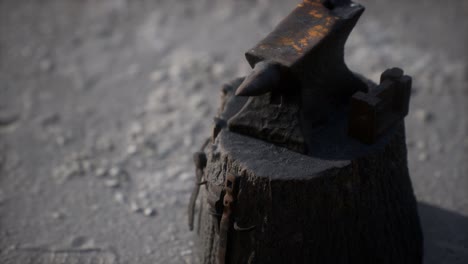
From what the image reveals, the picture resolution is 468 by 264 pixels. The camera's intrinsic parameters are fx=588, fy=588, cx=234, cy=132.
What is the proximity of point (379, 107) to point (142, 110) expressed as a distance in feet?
7.52

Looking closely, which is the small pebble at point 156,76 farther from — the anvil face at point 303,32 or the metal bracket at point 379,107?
the metal bracket at point 379,107

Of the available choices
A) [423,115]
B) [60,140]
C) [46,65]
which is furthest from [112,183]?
[423,115]

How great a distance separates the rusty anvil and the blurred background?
100 cm

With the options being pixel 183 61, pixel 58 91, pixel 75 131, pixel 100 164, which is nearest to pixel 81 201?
pixel 100 164

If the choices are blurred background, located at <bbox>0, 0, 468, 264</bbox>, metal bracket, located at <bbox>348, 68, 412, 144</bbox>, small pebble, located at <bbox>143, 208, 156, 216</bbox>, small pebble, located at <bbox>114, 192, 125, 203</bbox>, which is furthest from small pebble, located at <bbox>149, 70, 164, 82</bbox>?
metal bracket, located at <bbox>348, 68, 412, 144</bbox>

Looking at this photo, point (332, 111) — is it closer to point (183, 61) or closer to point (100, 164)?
point (100, 164)

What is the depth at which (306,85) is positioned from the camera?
101 inches

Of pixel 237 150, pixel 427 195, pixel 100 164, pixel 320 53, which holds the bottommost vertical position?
pixel 427 195

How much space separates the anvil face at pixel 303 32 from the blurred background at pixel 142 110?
1.31 m

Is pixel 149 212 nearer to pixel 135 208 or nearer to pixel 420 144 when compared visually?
pixel 135 208

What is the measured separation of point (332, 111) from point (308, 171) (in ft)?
1.46

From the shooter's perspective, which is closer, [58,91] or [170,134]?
[170,134]

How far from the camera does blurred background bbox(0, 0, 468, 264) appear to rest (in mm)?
3410

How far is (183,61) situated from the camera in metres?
4.84
